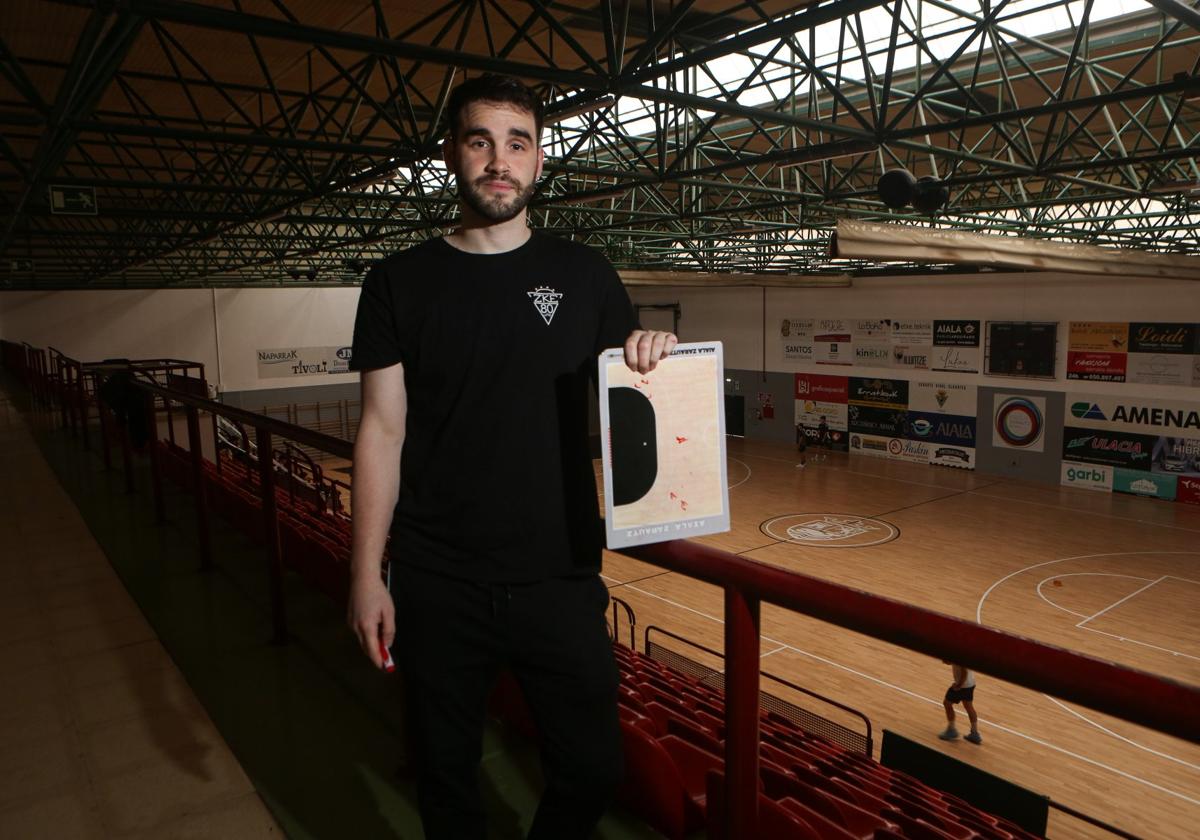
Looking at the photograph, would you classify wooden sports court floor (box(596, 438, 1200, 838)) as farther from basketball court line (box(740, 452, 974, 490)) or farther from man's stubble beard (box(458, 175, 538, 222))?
man's stubble beard (box(458, 175, 538, 222))

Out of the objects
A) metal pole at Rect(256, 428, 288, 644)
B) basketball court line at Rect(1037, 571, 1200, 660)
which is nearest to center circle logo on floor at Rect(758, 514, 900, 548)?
basketball court line at Rect(1037, 571, 1200, 660)

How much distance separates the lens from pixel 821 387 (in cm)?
3027

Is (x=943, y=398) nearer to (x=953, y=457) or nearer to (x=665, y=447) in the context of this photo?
(x=953, y=457)

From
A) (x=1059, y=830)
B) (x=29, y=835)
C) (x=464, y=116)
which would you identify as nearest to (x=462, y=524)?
(x=464, y=116)

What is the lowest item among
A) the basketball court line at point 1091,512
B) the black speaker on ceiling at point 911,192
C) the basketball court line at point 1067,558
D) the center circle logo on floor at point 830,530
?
the basketball court line at point 1067,558

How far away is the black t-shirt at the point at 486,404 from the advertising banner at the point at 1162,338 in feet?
80.9

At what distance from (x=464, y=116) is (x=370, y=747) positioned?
231cm

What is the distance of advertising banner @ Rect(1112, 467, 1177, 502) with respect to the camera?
22.2 metres

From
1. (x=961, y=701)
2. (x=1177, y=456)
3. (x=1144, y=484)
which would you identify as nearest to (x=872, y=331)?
(x=1144, y=484)

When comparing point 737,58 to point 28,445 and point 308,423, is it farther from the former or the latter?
point 308,423

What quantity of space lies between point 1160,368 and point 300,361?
3143cm

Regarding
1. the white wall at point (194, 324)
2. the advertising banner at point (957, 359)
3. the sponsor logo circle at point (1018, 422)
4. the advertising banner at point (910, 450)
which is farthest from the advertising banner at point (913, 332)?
the white wall at point (194, 324)

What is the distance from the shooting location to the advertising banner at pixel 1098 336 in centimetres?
2258

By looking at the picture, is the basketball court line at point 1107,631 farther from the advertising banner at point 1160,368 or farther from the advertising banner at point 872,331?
the advertising banner at point 872,331
